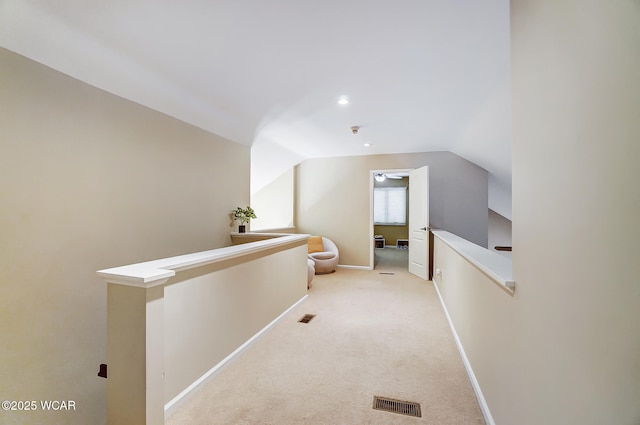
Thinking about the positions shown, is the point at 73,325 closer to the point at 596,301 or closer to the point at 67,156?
the point at 67,156

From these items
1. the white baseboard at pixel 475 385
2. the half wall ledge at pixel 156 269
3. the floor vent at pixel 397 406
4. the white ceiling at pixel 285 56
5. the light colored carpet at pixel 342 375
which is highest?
the white ceiling at pixel 285 56

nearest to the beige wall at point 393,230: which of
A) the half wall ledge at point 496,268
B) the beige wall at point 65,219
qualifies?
the half wall ledge at point 496,268

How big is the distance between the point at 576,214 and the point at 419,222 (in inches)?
172

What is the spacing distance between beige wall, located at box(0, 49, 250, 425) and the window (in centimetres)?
736

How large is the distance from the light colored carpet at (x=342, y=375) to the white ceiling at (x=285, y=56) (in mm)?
2438

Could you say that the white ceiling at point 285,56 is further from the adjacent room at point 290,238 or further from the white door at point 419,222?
the white door at point 419,222

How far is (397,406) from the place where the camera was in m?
1.74

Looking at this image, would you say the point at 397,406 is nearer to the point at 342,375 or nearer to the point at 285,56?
the point at 342,375

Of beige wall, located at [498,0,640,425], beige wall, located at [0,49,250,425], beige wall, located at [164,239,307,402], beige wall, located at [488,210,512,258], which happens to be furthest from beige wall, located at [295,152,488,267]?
beige wall, located at [498,0,640,425]

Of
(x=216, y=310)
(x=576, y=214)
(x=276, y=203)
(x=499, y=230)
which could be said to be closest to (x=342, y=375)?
(x=216, y=310)

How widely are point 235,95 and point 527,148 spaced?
2702mm

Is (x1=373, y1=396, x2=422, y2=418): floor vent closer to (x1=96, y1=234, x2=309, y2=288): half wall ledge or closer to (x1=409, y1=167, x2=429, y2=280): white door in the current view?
(x1=96, y1=234, x2=309, y2=288): half wall ledge

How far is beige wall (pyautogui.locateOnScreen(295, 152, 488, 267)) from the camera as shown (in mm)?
5266

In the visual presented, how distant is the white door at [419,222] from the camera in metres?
4.78
